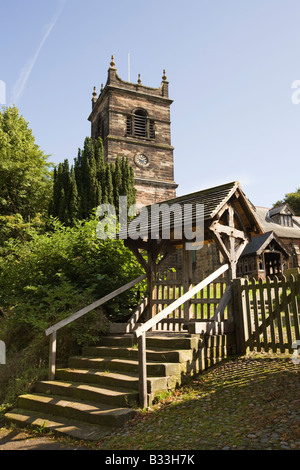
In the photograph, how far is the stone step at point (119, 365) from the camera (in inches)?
244

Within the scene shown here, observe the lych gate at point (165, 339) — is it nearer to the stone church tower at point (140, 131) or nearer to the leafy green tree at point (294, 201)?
the stone church tower at point (140, 131)

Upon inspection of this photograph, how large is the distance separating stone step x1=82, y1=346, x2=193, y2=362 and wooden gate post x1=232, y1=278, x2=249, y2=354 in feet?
4.93

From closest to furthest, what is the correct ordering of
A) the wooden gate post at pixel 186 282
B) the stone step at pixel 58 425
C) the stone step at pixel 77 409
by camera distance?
1. the stone step at pixel 58 425
2. the stone step at pixel 77 409
3. the wooden gate post at pixel 186 282

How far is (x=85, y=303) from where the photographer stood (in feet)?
29.0

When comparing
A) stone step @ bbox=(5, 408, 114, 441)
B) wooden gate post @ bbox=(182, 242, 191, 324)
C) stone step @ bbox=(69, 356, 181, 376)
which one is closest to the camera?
stone step @ bbox=(5, 408, 114, 441)

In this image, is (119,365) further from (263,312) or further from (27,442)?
(263,312)

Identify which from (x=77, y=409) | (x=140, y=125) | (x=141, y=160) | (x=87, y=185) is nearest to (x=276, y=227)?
(x=141, y=160)

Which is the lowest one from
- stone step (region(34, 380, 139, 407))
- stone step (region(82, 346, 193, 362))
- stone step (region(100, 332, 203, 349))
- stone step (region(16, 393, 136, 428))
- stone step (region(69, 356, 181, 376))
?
stone step (region(16, 393, 136, 428))

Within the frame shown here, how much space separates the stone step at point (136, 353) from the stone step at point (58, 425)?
1.76m

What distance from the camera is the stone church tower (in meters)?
30.3

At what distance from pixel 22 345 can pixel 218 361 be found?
5.16 m

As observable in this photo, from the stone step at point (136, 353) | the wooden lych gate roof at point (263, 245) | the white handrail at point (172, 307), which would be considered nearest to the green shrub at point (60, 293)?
the stone step at point (136, 353)

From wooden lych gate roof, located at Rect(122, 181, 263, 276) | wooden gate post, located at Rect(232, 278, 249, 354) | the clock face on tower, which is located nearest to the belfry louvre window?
the clock face on tower

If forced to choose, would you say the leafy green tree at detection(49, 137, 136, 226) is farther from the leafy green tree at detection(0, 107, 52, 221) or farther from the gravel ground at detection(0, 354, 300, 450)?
the gravel ground at detection(0, 354, 300, 450)
